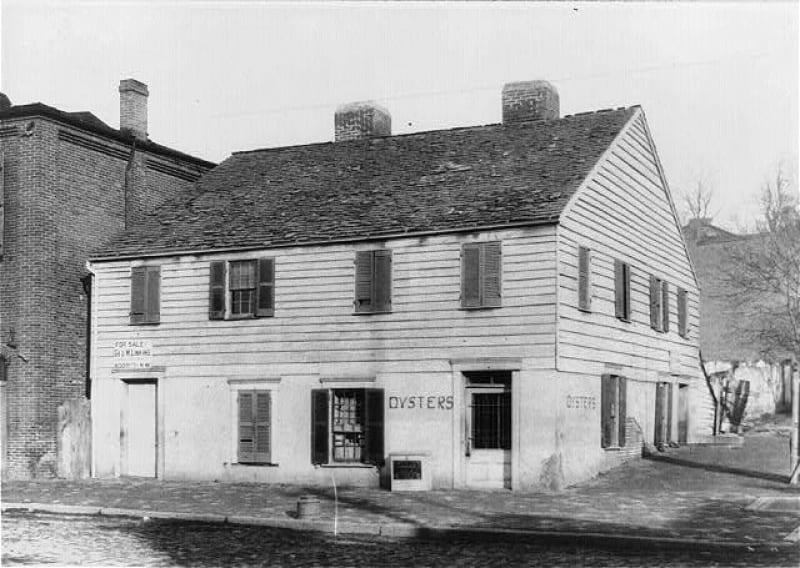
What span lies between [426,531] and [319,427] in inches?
295

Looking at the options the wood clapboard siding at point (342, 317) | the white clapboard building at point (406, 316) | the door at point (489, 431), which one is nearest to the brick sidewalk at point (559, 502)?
the door at point (489, 431)

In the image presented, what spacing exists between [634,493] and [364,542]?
7.07 meters

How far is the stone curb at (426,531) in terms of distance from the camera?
525 inches

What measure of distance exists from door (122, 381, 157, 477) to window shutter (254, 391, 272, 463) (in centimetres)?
280

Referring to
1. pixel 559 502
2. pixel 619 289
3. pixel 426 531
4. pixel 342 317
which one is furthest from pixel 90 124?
pixel 426 531

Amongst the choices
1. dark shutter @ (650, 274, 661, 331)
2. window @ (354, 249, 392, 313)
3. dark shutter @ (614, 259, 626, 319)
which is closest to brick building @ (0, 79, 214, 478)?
window @ (354, 249, 392, 313)

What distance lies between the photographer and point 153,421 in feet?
79.7

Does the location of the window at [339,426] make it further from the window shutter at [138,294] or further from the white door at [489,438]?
the window shutter at [138,294]

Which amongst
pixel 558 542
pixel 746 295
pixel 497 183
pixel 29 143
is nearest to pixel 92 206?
pixel 29 143

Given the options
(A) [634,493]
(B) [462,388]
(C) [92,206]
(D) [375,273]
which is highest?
(C) [92,206]

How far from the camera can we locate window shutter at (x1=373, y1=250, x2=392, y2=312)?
71.5 ft

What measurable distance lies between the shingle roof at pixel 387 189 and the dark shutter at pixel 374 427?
3.30m

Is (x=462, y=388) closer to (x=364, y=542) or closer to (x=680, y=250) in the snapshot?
(x=364, y=542)

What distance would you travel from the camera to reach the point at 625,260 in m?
24.3
